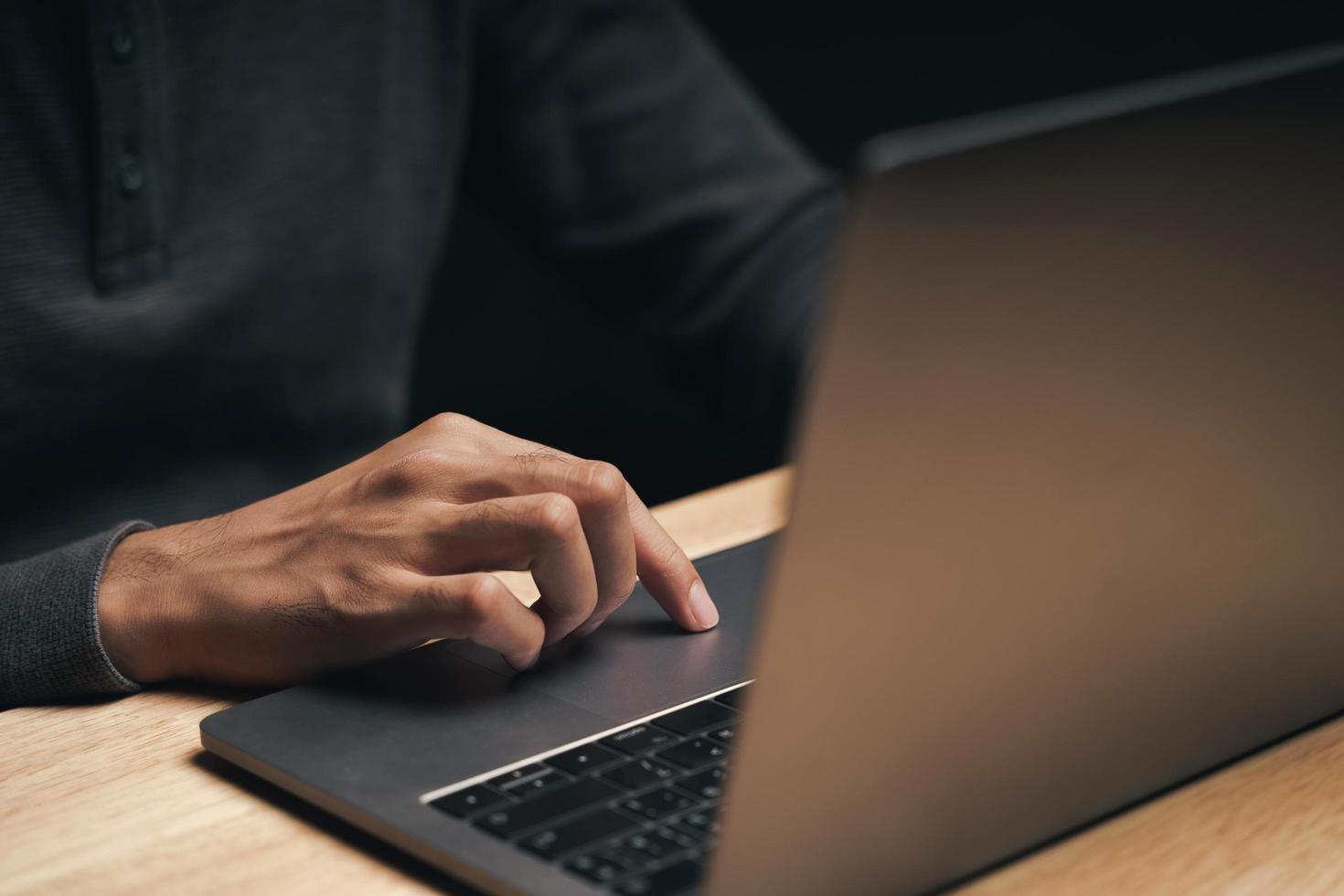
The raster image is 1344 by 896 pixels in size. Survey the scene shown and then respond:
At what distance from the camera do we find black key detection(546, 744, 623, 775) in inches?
20.4

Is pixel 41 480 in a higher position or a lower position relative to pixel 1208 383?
lower

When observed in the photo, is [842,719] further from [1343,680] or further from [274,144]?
[274,144]

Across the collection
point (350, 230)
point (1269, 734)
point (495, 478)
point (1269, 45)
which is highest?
point (1269, 45)

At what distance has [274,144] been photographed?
3.86 feet

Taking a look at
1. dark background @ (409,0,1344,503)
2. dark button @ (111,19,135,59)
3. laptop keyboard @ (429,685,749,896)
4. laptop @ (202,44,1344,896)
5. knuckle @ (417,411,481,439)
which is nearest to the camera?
laptop @ (202,44,1344,896)

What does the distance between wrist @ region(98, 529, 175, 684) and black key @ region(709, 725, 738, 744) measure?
28 centimetres

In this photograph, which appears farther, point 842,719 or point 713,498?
point 713,498

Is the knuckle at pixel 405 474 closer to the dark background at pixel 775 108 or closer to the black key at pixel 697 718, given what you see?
the black key at pixel 697 718

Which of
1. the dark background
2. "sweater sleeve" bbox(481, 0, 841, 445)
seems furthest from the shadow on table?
the dark background

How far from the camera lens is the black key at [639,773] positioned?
19.9 inches

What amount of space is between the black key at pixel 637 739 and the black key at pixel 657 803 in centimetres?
4

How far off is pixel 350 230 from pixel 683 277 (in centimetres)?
35

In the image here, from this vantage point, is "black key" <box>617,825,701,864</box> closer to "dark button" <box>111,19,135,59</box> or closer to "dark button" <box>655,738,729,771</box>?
"dark button" <box>655,738,729,771</box>

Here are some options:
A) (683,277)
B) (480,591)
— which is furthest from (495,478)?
(683,277)
